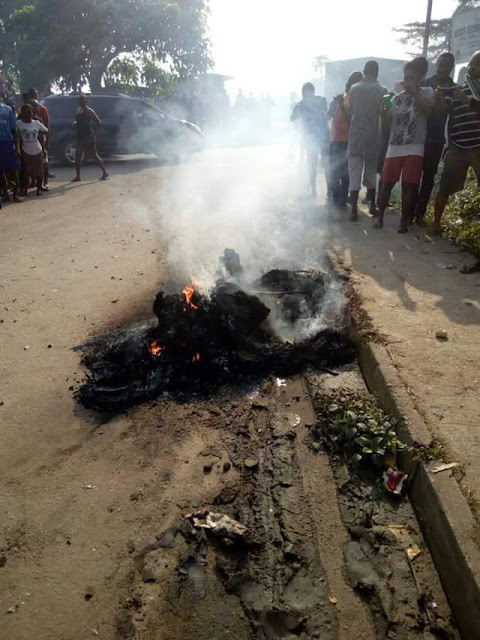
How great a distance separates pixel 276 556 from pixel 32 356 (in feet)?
8.70

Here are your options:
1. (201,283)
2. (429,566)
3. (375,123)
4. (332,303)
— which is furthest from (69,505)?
(375,123)

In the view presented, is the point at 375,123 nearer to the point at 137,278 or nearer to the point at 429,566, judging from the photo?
the point at 137,278

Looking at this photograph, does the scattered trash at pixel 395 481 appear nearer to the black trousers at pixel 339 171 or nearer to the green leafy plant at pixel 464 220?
the green leafy plant at pixel 464 220

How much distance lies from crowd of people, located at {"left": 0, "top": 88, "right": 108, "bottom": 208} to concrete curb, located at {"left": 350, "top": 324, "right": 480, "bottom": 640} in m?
8.77

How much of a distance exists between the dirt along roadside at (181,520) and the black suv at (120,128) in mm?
11434

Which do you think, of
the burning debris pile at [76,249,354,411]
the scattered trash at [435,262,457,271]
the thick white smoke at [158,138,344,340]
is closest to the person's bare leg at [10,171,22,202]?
the thick white smoke at [158,138,344,340]

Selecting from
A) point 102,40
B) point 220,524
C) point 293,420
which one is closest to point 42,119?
point 293,420

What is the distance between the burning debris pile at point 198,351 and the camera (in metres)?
3.46

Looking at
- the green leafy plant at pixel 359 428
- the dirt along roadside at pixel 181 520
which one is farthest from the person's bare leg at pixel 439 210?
the green leafy plant at pixel 359 428

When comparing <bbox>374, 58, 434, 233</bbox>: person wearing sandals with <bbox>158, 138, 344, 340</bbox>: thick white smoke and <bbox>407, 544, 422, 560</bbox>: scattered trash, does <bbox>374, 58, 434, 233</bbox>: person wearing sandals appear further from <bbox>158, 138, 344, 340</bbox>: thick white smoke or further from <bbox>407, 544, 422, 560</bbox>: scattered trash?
<bbox>407, 544, 422, 560</bbox>: scattered trash

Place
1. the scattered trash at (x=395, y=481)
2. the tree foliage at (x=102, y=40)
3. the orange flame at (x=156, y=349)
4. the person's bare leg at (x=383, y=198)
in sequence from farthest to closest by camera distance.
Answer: the tree foliage at (x=102, y=40)
the person's bare leg at (x=383, y=198)
the orange flame at (x=156, y=349)
the scattered trash at (x=395, y=481)

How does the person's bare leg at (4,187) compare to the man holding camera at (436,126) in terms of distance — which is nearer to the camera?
the man holding camera at (436,126)

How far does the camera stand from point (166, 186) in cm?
1135

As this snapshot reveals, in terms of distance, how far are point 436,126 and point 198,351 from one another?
15.4ft
